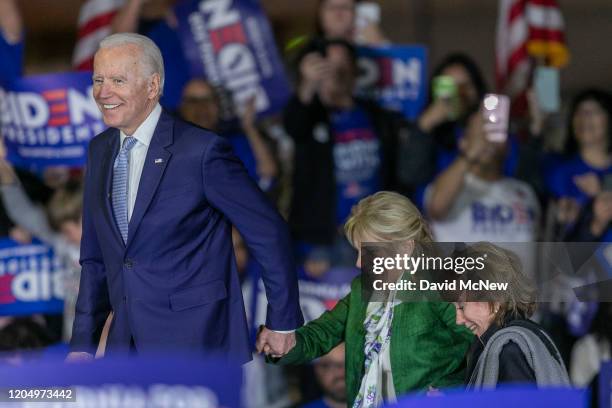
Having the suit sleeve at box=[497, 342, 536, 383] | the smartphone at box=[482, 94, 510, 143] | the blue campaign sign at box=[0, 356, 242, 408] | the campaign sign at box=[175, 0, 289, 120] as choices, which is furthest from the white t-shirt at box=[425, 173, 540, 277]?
the blue campaign sign at box=[0, 356, 242, 408]

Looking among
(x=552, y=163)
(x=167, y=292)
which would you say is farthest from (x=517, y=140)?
(x=167, y=292)

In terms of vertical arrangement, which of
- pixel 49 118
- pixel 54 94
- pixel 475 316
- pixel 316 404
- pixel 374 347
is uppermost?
pixel 54 94

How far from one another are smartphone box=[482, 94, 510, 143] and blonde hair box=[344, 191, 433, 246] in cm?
216

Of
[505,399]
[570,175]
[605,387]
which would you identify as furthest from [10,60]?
[505,399]

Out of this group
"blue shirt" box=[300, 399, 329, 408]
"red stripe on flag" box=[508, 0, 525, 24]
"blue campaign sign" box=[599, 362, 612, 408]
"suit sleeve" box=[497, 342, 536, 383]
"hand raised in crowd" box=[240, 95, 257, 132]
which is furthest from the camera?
"red stripe on flag" box=[508, 0, 525, 24]

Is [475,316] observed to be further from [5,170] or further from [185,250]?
[5,170]

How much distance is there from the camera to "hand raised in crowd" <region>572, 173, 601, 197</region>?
19.5 ft

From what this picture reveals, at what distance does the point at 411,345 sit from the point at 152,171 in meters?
0.93

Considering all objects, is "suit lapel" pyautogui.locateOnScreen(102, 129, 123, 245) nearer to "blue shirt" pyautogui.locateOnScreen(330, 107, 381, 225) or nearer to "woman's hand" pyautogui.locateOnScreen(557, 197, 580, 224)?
"blue shirt" pyautogui.locateOnScreen(330, 107, 381, 225)

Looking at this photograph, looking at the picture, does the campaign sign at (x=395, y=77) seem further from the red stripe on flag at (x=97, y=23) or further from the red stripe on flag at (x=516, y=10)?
the red stripe on flag at (x=97, y=23)

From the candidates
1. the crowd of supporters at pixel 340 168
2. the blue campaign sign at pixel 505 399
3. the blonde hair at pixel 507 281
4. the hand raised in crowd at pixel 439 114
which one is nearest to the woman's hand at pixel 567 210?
the crowd of supporters at pixel 340 168

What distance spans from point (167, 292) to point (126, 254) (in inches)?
6.6

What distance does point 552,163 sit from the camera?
6.06 m

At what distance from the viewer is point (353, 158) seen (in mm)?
6055
